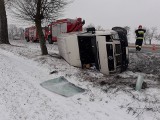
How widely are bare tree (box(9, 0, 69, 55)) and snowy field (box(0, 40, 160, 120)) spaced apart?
4.54m

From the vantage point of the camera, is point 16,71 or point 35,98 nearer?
point 35,98

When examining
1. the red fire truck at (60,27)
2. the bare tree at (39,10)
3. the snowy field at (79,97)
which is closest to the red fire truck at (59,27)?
the red fire truck at (60,27)

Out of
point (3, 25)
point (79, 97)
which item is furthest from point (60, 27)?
point (79, 97)

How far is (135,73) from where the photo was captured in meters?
12.9

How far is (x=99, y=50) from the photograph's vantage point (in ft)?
39.9

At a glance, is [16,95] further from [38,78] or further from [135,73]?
[135,73]

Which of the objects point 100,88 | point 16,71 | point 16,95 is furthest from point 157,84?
point 16,71

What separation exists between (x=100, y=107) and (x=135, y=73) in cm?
555

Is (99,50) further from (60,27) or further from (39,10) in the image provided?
(60,27)

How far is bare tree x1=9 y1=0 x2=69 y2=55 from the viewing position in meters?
16.5

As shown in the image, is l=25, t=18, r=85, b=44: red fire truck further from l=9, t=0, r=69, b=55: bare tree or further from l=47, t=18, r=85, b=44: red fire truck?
l=9, t=0, r=69, b=55: bare tree

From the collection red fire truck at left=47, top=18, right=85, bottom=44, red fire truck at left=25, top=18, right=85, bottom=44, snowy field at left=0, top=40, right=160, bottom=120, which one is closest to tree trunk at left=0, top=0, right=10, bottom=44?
red fire truck at left=25, top=18, right=85, bottom=44

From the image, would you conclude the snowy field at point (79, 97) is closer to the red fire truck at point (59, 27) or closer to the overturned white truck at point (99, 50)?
the overturned white truck at point (99, 50)

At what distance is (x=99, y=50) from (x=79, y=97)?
12.7 feet
